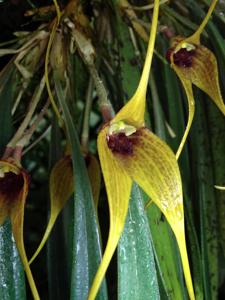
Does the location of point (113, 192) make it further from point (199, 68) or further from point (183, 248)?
point (199, 68)

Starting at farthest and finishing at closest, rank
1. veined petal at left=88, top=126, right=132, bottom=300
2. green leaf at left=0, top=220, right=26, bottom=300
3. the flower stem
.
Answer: the flower stem → green leaf at left=0, top=220, right=26, bottom=300 → veined petal at left=88, top=126, right=132, bottom=300

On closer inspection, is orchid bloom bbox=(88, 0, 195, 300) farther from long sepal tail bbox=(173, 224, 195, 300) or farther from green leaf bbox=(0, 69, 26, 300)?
green leaf bbox=(0, 69, 26, 300)

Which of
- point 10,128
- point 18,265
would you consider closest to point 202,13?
point 10,128

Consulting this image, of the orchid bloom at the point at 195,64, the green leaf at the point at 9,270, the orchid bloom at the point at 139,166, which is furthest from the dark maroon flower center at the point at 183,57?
the green leaf at the point at 9,270

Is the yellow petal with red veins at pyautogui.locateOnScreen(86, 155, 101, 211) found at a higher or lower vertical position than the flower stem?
lower

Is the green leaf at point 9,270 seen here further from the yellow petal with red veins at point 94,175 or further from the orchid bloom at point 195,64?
the orchid bloom at point 195,64

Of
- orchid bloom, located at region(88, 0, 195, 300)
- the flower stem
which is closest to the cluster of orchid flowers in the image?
orchid bloom, located at region(88, 0, 195, 300)
